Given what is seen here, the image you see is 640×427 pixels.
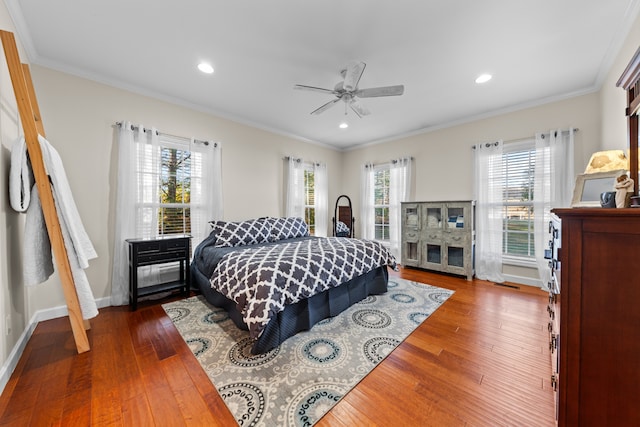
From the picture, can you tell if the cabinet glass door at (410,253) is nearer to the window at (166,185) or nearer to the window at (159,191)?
the window at (159,191)

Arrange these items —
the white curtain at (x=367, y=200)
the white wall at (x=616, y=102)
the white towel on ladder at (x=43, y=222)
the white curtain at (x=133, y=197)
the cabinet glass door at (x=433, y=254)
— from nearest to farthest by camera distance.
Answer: the white towel on ladder at (x=43, y=222) → the white wall at (x=616, y=102) → the white curtain at (x=133, y=197) → the cabinet glass door at (x=433, y=254) → the white curtain at (x=367, y=200)

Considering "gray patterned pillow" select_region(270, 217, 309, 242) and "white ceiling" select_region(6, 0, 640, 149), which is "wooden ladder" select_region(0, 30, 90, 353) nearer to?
"white ceiling" select_region(6, 0, 640, 149)

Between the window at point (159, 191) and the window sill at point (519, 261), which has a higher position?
the window at point (159, 191)

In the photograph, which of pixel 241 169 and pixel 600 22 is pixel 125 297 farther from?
pixel 600 22

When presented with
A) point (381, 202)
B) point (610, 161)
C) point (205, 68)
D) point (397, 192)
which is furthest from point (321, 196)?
point (610, 161)

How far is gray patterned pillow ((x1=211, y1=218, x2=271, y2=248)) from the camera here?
9.88 feet

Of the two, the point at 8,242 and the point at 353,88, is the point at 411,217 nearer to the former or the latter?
the point at 353,88

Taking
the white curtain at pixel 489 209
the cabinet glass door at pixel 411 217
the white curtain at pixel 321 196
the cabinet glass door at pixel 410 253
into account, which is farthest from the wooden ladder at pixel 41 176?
the white curtain at pixel 489 209

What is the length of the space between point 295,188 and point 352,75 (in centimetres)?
262

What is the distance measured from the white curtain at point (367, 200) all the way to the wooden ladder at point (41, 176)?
14.6 ft

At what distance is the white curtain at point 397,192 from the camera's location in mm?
4516

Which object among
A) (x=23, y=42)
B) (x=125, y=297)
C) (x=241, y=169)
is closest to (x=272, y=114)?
(x=241, y=169)

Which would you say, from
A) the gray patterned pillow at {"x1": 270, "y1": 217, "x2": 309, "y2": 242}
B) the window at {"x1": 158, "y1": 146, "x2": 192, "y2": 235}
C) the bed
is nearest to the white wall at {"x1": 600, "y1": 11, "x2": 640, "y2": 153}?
the bed

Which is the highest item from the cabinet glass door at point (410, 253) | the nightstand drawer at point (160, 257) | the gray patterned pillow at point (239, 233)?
the gray patterned pillow at point (239, 233)
